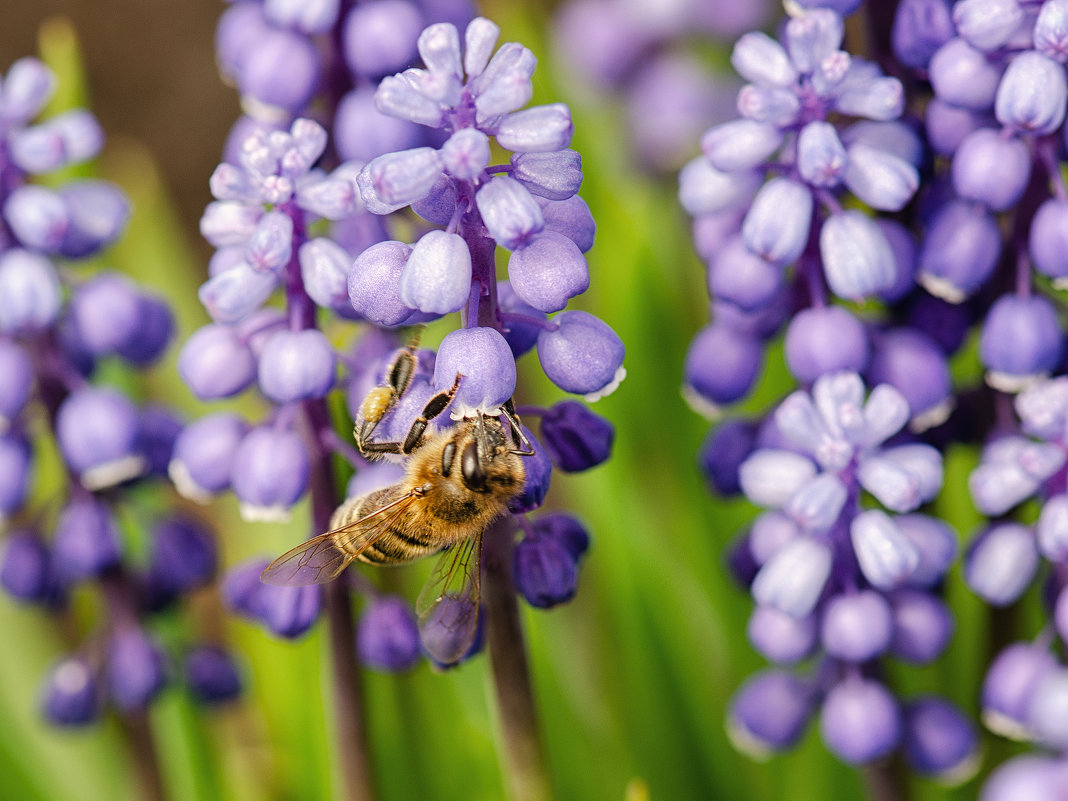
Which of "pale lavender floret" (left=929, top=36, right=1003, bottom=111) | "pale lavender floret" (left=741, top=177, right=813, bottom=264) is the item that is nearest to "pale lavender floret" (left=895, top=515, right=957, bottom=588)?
"pale lavender floret" (left=741, top=177, right=813, bottom=264)

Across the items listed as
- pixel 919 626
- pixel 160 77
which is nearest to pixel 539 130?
pixel 919 626

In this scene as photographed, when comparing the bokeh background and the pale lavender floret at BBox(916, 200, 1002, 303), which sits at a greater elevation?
the pale lavender floret at BBox(916, 200, 1002, 303)

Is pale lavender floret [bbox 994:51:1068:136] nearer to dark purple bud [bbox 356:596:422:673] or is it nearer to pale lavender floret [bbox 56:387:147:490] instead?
dark purple bud [bbox 356:596:422:673]

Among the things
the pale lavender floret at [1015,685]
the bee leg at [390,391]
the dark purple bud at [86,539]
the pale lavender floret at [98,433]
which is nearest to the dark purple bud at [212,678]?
the dark purple bud at [86,539]

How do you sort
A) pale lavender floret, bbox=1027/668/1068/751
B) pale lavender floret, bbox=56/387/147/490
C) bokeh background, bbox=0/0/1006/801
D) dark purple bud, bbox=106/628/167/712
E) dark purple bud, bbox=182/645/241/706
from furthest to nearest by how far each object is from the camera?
bokeh background, bbox=0/0/1006/801, dark purple bud, bbox=182/645/241/706, dark purple bud, bbox=106/628/167/712, pale lavender floret, bbox=56/387/147/490, pale lavender floret, bbox=1027/668/1068/751

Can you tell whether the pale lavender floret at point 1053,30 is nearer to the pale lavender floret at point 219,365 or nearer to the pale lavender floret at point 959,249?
the pale lavender floret at point 959,249

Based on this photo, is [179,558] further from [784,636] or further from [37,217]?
[784,636]
